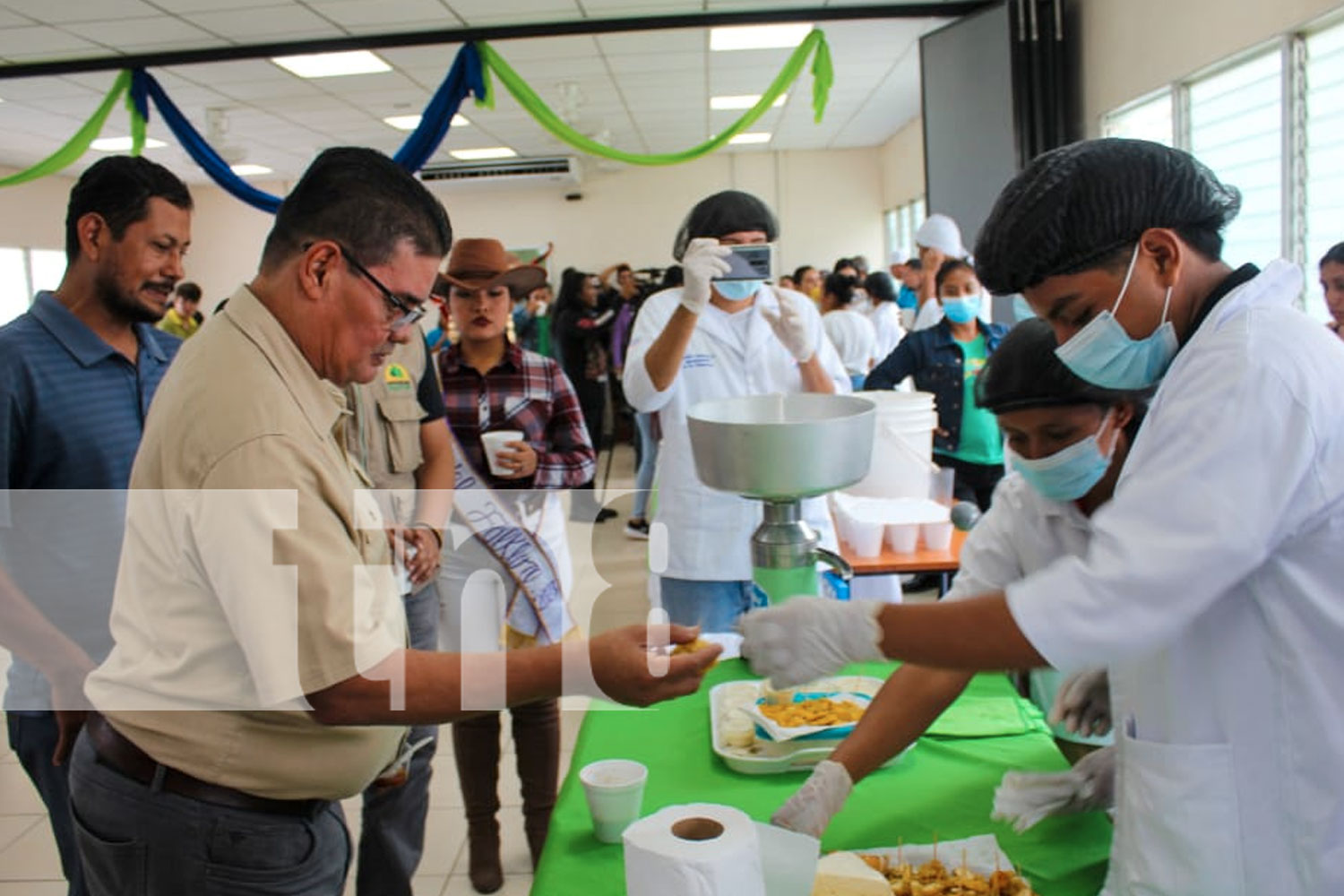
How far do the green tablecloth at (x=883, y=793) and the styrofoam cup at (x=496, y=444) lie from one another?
32.4 inches

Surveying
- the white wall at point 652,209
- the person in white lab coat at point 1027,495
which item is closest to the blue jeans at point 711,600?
the person in white lab coat at point 1027,495

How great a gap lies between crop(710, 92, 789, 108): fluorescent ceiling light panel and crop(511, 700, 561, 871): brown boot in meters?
6.51

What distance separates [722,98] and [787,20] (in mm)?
2666

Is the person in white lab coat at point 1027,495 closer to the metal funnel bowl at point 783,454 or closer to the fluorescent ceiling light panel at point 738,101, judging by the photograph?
the metal funnel bowl at point 783,454

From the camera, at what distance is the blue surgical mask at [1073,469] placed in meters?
1.45

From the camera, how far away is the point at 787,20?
5398 millimetres

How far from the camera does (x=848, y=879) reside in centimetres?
110

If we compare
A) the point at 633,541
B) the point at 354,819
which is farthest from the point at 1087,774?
the point at 633,541

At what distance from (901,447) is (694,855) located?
214 cm

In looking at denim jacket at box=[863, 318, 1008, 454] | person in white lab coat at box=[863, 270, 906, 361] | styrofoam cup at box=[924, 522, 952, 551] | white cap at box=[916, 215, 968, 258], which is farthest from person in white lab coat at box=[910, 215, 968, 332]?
styrofoam cup at box=[924, 522, 952, 551]

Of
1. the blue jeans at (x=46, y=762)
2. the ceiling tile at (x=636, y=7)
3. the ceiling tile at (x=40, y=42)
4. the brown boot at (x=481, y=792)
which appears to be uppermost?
the ceiling tile at (x=40, y=42)

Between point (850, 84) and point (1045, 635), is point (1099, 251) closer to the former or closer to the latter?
point (1045, 635)

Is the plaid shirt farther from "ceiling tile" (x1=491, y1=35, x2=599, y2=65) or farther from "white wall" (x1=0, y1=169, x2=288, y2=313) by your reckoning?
"white wall" (x1=0, y1=169, x2=288, y2=313)

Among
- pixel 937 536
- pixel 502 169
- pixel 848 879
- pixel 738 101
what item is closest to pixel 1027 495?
pixel 848 879
